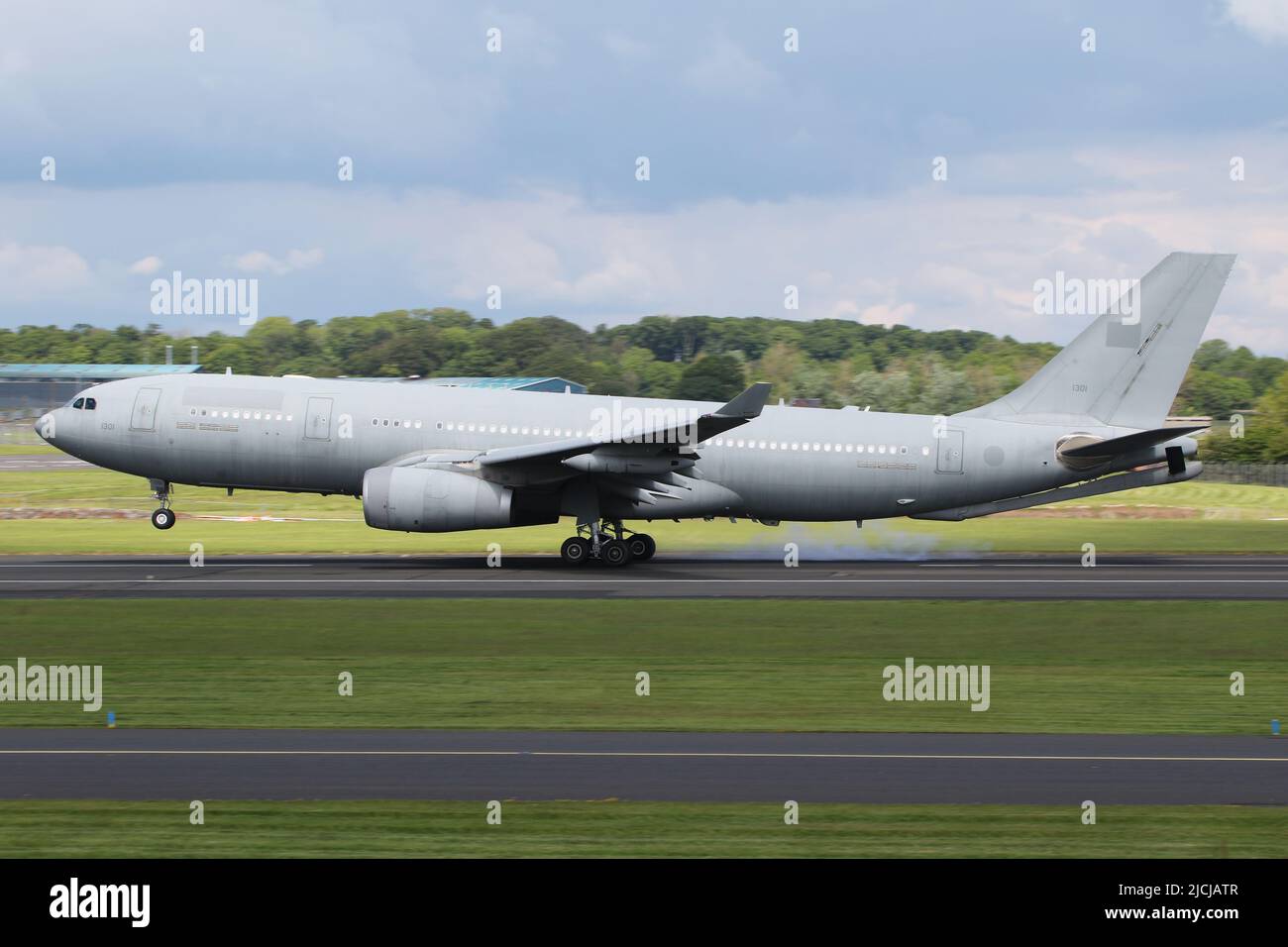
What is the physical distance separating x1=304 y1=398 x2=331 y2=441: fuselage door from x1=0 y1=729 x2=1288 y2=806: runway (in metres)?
20.3

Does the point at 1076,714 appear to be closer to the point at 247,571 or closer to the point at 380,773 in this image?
the point at 380,773

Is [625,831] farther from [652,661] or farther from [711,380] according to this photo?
[711,380]

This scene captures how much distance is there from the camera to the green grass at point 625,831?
12.2 m

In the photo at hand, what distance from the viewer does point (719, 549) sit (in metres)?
43.0

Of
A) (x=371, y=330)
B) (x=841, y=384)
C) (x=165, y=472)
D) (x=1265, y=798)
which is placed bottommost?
(x=1265, y=798)

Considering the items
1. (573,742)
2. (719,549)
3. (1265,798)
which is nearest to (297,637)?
(573,742)

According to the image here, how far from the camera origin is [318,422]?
122 feet

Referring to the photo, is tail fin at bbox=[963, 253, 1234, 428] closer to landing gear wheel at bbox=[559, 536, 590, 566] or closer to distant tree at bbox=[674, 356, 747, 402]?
landing gear wheel at bbox=[559, 536, 590, 566]

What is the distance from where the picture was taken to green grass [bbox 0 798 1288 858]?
12.2 meters

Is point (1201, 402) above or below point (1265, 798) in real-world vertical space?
above

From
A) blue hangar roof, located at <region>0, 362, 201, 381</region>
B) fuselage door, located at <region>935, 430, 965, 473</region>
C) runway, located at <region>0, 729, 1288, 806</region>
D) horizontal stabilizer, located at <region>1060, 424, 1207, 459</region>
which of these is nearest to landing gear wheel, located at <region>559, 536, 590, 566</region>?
fuselage door, located at <region>935, 430, 965, 473</region>

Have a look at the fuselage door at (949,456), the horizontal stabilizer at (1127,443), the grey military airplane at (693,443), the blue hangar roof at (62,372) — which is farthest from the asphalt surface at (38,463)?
the horizontal stabilizer at (1127,443)

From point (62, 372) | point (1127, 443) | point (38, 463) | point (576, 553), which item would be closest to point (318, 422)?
point (576, 553)

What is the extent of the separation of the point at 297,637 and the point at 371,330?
430ft
